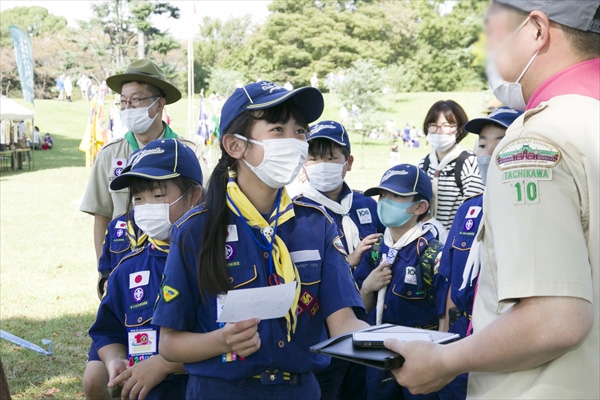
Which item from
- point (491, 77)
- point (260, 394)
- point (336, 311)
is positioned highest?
point (491, 77)

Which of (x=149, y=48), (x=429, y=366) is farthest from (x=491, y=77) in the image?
(x=149, y=48)

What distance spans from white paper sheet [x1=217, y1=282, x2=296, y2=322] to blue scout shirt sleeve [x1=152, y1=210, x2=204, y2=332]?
24 cm

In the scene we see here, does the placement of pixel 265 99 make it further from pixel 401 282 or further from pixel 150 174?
pixel 401 282

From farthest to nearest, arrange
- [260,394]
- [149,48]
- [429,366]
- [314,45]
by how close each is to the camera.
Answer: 1. [314,45]
2. [149,48]
3. [260,394]
4. [429,366]

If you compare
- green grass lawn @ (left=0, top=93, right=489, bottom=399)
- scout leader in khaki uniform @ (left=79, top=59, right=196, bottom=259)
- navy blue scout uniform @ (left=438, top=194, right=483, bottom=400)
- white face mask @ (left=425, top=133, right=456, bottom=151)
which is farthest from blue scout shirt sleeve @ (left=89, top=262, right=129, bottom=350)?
white face mask @ (left=425, top=133, right=456, bottom=151)

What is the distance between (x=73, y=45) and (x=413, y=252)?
63086 millimetres

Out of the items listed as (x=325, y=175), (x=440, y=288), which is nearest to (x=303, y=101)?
(x=440, y=288)

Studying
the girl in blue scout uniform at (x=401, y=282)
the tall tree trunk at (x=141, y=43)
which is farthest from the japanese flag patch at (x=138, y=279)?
the tall tree trunk at (x=141, y=43)

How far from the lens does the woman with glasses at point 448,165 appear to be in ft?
19.4

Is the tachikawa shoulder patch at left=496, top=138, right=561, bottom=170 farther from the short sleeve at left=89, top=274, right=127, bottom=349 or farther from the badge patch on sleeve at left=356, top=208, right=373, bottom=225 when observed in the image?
the badge patch on sleeve at left=356, top=208, right=373, bottom=225

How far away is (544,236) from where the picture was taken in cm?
152

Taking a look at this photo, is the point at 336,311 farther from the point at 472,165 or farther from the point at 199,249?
the point at 472,165

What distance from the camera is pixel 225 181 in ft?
9.16

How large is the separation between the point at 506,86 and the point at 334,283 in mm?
1123
